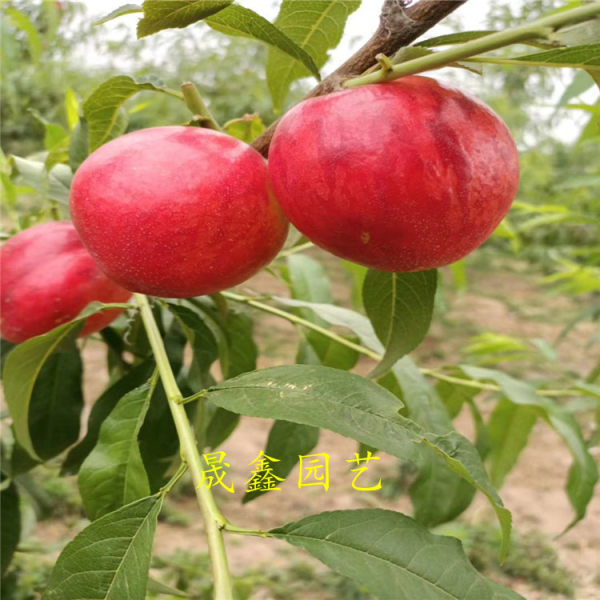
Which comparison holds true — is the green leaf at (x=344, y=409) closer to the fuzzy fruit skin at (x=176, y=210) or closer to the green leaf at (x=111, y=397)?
the fuzzy fruit skin at (x=176, y=210)

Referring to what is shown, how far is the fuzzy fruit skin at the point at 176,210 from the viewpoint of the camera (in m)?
0.43

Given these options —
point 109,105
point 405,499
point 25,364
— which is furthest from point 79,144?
point 405,499

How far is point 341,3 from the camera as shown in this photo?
0.53 meters

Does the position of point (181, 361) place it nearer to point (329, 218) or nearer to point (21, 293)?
point (21, 293)

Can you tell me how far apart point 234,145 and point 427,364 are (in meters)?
3.22

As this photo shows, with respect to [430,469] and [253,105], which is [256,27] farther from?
[253,105]

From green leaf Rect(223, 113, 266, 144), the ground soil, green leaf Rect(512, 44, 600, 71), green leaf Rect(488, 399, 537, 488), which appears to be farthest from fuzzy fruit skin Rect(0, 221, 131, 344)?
the ground soil

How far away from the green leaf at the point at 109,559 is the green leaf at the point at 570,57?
32 centimetres

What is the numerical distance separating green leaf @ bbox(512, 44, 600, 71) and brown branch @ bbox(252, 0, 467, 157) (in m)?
0.05

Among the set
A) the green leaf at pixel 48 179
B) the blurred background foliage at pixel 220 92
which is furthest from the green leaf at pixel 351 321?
the blurred background foliage at pixel 220 92

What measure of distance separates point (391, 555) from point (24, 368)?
31cm

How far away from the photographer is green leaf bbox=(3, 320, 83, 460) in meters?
0.53

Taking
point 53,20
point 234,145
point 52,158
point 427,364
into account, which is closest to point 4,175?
point 52,158

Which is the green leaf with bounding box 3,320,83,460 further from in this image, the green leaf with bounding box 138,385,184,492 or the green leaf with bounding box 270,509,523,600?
the green leaf with bounding box 270,509,523,600
